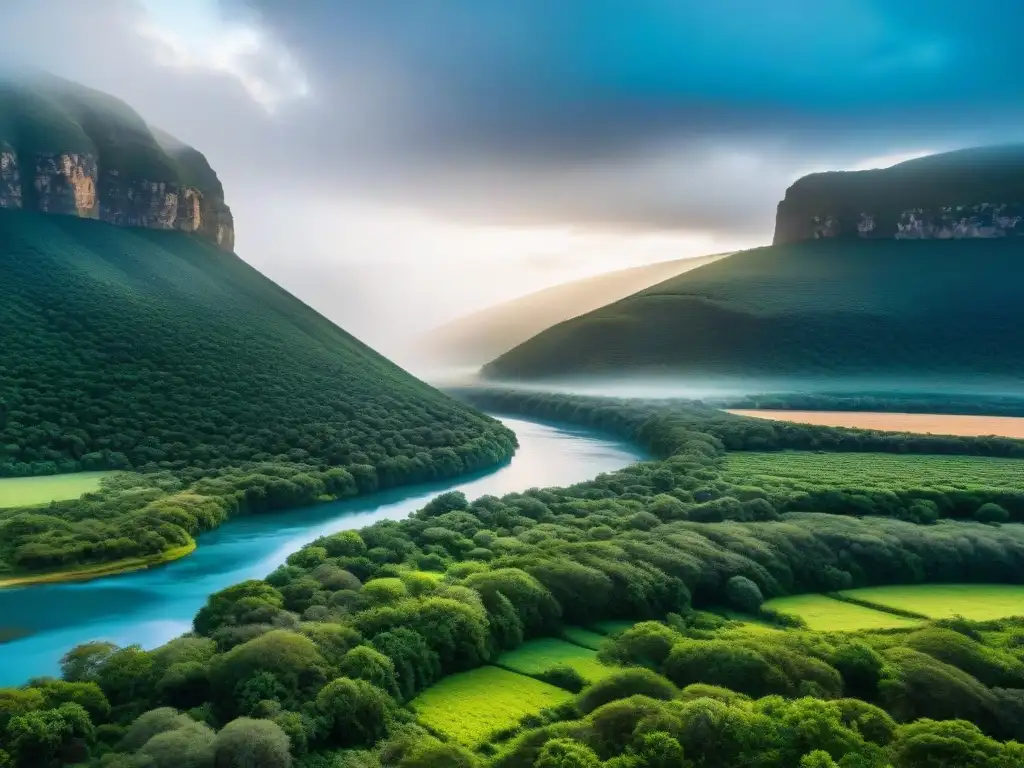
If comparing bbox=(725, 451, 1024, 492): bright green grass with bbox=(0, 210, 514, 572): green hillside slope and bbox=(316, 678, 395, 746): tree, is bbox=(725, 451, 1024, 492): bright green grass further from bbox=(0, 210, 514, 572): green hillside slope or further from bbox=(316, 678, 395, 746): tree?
bbox=(316, 678, 395, 746): tree

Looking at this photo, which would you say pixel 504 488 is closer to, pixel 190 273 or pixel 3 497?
pixel 3 497

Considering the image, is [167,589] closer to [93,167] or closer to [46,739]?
[46,739]

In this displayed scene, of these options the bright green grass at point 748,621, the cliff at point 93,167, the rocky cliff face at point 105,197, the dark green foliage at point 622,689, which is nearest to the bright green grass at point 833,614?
the bright green grass at point 748,621

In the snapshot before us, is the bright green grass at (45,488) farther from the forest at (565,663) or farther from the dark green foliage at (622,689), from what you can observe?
the dark green foliage at (622,689)

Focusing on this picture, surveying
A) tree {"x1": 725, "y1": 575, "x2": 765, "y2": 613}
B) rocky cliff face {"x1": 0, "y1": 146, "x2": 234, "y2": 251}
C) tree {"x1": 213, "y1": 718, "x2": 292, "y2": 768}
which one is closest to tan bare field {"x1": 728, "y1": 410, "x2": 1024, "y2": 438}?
tree {"x1": 725, "y1": 575, "x2": 765, "y2": 613}

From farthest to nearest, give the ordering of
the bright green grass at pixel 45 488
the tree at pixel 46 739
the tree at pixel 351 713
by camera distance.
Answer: the bright green grass at pixel 45 488 < the tree at pixel 351 713 < the tree at pixel 46 739

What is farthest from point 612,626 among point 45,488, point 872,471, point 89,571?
point 872,471

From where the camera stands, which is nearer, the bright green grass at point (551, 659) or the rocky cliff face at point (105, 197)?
the bright green grass at point (551, 659)

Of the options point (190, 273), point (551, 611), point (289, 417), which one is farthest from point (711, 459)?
point (190, 273)
